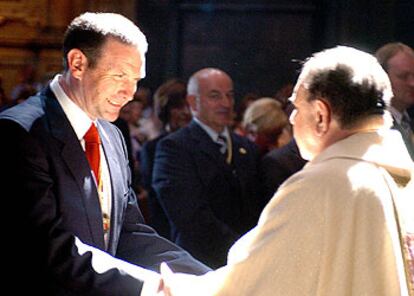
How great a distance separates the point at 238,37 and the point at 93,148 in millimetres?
6423

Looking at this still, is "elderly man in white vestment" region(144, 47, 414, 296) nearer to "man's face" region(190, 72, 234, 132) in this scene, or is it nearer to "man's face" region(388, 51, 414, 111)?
"man's face" region(388, 51, 414, 111)

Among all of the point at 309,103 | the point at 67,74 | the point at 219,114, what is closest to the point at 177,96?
→ the point at 219,114

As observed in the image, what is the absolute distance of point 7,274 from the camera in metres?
3.46

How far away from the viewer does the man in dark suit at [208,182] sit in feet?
17.4

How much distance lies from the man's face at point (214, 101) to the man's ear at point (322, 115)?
2516 mm

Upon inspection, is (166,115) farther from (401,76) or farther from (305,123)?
(305,123)

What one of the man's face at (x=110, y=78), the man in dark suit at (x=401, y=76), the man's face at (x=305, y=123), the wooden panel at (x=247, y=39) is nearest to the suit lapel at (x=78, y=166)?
the man's face at (x=110, y=78)

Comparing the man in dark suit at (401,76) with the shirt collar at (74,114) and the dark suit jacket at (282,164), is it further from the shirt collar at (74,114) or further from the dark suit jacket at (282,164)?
the shirt collar at (74,114)

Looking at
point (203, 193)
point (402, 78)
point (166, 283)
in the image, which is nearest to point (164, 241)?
point (166, 283)

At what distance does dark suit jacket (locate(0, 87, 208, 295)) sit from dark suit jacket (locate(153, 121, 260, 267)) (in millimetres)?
1589

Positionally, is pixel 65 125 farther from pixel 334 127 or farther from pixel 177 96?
pixel 177 96

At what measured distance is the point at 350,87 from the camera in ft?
10.2

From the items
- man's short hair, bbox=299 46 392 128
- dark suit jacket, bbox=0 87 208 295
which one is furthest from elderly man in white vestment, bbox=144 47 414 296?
dark suit jacket, bbox=0 87 208 295

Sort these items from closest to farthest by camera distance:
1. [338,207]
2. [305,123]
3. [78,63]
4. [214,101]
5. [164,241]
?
[338,207], [305,123], [78,63], [164,241], [214,101]
